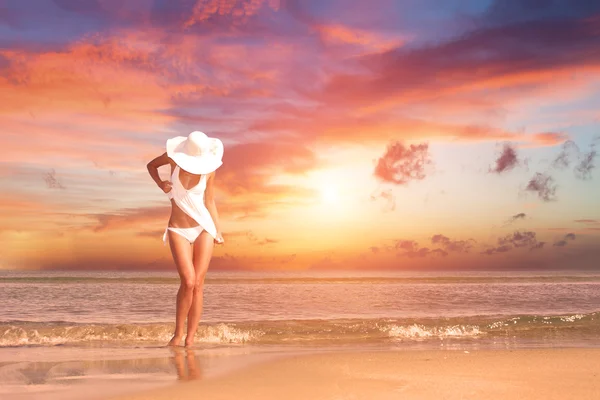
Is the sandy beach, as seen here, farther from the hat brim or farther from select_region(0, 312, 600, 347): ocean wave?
select_region(0, 312, 600, 347): ocean wave

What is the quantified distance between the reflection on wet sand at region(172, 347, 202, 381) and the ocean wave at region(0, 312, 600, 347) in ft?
10.0

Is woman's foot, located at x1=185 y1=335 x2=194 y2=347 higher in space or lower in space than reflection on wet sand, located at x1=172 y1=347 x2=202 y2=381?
higher

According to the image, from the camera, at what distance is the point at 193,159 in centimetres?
753

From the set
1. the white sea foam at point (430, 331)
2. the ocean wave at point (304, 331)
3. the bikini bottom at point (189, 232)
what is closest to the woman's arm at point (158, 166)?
the bikini bottom at point (189, 232)

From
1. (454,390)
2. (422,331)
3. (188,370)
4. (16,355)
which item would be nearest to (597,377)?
(454,390)

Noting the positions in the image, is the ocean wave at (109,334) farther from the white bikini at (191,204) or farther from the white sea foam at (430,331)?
the white bikini at (191,204)

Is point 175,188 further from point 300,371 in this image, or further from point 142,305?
point 142,305

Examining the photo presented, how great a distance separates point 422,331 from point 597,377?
6.17 meters

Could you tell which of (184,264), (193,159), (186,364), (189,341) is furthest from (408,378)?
(193,159)

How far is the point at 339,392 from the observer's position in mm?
5191

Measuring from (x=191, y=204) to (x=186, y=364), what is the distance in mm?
2024

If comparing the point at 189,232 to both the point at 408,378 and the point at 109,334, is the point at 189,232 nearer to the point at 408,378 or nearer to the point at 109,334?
the point at 408,378

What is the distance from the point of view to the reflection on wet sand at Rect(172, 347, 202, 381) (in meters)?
5.87

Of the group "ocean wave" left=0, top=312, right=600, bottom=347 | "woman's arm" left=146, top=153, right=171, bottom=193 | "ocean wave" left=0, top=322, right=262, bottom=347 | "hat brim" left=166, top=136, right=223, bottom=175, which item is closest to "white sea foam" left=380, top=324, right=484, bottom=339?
"ocean wave" left=0, top=312, right=600, bottom=347
